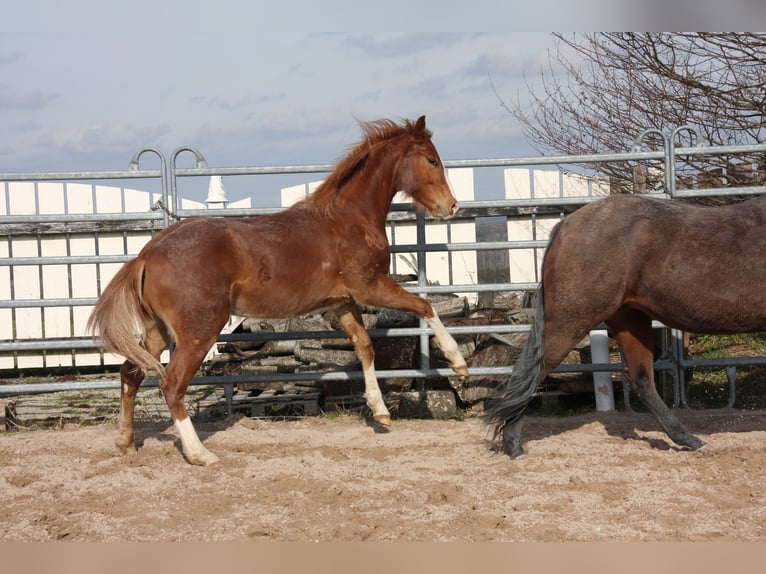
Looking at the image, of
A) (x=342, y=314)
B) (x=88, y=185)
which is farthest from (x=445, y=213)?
(x=88, y=185)

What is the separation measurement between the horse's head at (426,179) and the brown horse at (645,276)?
43.7 inches

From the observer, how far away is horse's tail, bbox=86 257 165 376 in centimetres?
498

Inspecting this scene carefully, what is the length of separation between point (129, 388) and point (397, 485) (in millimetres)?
2236

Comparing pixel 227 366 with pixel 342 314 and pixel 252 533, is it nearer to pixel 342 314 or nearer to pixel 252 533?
pixel 342 314

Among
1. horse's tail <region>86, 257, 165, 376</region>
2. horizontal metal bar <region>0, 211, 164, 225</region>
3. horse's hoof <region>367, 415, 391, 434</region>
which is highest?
horizontal metal bar <region>0, 211, 164, 225</region>

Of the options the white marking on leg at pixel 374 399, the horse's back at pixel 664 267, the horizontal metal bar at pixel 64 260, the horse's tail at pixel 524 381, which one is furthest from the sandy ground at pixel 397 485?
the horizontal metal bar at pixel 64 260

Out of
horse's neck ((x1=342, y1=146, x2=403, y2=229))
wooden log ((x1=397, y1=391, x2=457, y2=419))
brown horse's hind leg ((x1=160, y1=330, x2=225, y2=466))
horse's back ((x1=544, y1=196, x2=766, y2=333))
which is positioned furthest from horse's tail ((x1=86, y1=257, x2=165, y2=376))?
horse's back ((x1=544, y1=196, x2=766, y2=333))

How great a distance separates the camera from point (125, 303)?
509 centimetres

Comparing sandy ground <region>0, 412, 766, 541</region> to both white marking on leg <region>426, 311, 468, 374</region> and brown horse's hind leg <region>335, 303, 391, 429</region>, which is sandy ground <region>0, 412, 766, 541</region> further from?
white marking on leg <region>426, 311, 468, 374</region>

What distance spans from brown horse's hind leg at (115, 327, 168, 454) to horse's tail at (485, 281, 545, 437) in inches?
95.2

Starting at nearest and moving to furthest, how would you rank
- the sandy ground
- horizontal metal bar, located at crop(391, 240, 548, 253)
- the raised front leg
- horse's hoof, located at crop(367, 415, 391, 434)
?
the sandy ground, the raised front leg, horse's hoof, located at crop(367, 415, 391, 434), horizontal metal bar, located at crop(391, 240, 548, 253)

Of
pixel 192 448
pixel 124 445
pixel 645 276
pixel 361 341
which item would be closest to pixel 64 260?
pixel 124 445

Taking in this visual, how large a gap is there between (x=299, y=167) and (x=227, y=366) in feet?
9.24

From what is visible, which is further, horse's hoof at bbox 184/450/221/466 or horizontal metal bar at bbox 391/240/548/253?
horizontal metal bar at bbox 391/240/548/253
